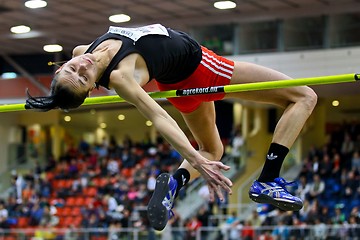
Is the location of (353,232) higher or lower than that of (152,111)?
lower

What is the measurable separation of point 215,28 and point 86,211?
588 centimetres

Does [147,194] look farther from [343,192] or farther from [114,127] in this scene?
[114,127]

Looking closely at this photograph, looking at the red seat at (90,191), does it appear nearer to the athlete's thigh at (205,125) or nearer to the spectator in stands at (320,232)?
the spectator in stands at (320,232)

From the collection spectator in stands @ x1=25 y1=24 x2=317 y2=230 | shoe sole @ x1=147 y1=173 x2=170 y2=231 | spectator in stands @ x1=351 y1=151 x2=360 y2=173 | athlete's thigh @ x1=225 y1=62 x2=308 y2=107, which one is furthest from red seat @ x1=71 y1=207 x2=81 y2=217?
shoe sole @ x1=147 y1=173 x2=170 y2=231

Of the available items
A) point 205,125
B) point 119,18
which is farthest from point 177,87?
point 119,18

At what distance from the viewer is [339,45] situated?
1992 centimetres

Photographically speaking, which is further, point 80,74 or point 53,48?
point 53,48

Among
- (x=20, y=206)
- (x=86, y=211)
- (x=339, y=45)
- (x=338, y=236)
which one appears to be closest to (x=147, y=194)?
(x=86, y=211)

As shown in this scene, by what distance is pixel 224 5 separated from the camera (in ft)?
67.7

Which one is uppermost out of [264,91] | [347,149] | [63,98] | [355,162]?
[347,149]

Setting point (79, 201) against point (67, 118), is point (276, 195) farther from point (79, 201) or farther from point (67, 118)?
point (67, 118)

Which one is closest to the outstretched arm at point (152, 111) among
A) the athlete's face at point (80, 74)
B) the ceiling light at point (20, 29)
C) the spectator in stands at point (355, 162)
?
the athlete's face at point (80, 74)

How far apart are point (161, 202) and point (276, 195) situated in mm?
843

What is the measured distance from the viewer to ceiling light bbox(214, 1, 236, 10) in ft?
67.0
